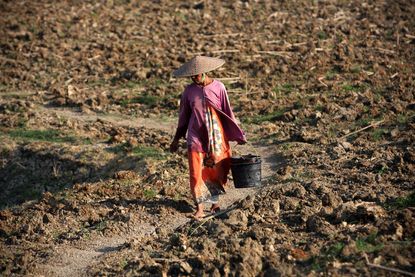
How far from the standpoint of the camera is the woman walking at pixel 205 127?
25.8 ft

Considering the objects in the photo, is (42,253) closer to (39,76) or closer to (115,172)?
(115,172)

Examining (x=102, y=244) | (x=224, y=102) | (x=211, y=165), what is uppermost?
(x=224, y=102)

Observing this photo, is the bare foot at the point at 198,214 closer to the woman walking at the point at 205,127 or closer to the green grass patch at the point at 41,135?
the woman walking at the point at 205,127

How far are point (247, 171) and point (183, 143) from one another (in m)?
3.04

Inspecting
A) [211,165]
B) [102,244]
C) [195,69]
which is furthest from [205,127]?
[102,244]

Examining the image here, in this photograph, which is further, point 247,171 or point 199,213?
point 199,213

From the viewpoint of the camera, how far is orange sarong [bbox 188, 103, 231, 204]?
7.91m

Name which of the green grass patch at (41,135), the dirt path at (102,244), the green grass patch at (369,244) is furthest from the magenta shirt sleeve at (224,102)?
the green grass patch at (41,135)

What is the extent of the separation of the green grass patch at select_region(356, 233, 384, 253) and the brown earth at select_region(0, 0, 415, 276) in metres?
0.01

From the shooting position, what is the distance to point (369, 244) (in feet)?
20.2

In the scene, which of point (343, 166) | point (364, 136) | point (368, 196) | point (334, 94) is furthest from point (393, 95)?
point (368, 196)

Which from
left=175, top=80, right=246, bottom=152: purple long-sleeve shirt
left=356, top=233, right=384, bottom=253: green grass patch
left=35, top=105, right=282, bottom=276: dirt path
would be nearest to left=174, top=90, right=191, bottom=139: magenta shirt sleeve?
left=175, top=80, right=246, bottom=152: purple long-sleeve shirt

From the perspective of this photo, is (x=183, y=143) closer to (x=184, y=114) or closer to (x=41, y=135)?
(x=41, y=135)

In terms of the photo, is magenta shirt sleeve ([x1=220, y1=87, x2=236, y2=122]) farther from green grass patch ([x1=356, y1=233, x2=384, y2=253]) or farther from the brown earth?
green grass patch ([x1=356, y1=233, x2=384, y2=253])
